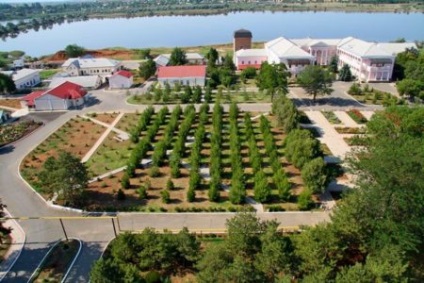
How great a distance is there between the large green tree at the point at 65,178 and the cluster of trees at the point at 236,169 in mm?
10351

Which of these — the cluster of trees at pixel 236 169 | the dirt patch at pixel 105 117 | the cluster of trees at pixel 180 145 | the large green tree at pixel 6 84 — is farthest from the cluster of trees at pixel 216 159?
the large green tree at pixel 6 84

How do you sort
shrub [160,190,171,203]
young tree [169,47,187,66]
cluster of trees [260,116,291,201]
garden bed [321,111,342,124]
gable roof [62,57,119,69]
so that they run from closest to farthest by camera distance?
cluster of trees [260,116,291,201], shrub [160,190,171,203], garden bed [321,111,342,124], gable roof [62,57,119,69], young tree [169,47,187,66]

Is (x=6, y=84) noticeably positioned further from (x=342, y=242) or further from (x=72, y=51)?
(x=342, y=242)

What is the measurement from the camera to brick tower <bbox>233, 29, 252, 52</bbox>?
7244cm

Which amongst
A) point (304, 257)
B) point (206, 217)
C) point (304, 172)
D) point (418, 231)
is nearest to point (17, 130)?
point (206, 217)

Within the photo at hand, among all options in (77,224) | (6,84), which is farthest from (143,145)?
(6,84)

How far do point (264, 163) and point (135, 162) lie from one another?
10.6 meters

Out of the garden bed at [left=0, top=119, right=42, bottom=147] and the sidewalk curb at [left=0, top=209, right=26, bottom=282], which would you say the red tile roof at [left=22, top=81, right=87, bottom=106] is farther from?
the sidewalk curb at [left=0, top=209, right=26, bottom=282]

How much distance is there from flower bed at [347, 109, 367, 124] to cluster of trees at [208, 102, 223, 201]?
1479 centimetres

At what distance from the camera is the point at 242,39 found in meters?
72.8

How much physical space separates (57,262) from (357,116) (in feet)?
108

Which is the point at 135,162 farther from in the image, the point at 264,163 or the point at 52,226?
the point at 264,163

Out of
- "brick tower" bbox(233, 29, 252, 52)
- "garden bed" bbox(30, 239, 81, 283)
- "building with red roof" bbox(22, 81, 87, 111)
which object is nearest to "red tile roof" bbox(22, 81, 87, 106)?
"building with red roof" bbox(22, 81, 87, 111)

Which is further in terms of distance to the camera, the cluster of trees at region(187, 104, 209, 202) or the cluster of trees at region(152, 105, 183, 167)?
the cluster of trees at region(152, 105, 183, 167)
